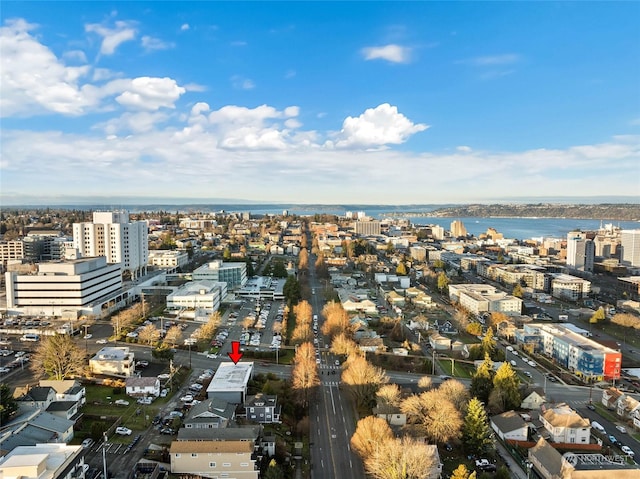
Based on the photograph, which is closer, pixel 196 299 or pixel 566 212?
pixel 196 299

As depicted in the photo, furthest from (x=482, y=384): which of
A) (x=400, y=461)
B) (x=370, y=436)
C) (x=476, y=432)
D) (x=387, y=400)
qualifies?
(x=400, y=461)

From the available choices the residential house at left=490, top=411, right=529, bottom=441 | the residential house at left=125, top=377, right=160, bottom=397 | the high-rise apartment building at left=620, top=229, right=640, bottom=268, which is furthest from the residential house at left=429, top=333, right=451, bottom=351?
the high-rise apartment building at left=620, top=229, right=640, bottom=268

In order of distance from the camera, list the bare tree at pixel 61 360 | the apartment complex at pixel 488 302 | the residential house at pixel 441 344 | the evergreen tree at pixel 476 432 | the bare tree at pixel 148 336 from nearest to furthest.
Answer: the evergreen tree at pixel 476 432, the bare tree at pixel 61 360, the bare tree at pixel 148 336, the residential house at pixel 441 344, the apartment complex at pixel 488 302

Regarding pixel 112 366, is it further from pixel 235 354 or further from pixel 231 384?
pixel 231 384

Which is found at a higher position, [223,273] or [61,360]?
[223,273]

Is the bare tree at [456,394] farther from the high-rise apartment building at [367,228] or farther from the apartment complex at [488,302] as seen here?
the high-rise apartment building at [367,228]

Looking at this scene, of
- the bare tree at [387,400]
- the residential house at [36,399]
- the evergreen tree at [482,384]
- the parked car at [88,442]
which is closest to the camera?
the parked car at [88,442]

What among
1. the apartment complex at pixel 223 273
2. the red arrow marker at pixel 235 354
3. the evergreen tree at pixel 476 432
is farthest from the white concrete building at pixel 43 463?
the apartment complex at pixel 223 273
